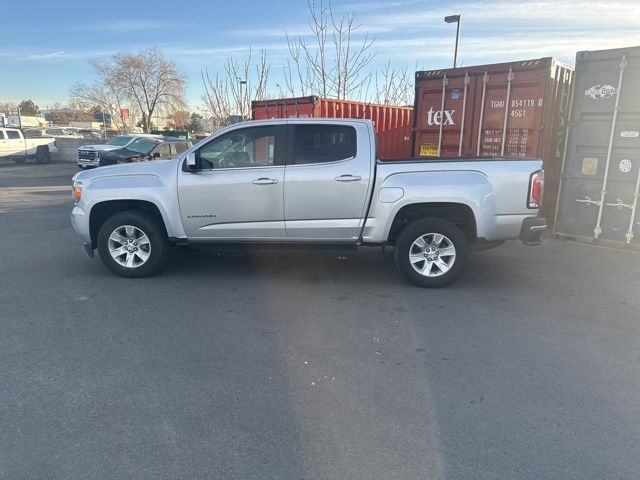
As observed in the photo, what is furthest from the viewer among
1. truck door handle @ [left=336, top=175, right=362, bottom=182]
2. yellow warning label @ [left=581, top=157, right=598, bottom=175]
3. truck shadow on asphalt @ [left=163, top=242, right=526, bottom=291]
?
yellow warning label @ [left=581, top=157, right=598, bottom=175]

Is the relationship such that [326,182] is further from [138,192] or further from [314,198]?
[138,192]

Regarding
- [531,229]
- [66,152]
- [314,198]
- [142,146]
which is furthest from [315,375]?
[66,152]

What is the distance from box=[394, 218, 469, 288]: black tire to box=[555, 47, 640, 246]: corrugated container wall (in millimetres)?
3273

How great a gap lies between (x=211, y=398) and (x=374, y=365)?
1.26 m

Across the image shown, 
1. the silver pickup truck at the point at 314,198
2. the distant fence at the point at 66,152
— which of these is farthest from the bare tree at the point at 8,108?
the silver pickup truck at the point at 314,198

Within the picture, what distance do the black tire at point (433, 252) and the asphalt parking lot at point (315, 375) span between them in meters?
0.20

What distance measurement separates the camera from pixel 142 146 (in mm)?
18047

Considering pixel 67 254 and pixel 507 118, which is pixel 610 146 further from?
pixel 67 254

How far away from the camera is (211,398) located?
10.8 ft

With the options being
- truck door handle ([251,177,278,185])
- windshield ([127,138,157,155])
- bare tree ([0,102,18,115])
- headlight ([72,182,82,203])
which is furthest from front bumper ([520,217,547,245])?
bare tree ([0,102,18,115])

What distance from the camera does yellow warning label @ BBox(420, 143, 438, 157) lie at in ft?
30.6

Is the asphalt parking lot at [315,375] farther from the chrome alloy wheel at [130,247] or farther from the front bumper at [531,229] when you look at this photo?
the front bumper at [531,229]

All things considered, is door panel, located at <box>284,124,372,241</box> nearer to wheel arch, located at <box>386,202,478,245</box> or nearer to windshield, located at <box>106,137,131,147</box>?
wheel arch, located at <box>386,202,478,245</box>

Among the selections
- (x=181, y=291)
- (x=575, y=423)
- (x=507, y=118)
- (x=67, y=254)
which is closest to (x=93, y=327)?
(x=181, y=291)
